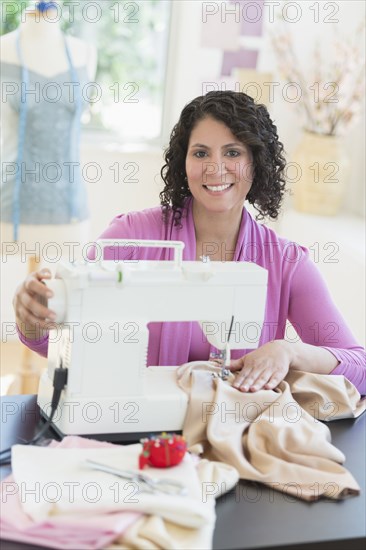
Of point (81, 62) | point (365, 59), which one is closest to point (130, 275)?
point (81, 62)

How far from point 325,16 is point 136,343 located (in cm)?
305

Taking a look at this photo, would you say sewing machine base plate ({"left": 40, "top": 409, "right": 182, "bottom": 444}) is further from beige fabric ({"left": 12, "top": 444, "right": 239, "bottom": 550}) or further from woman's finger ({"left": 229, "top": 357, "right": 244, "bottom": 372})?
woman's finger ({"left": 229, "top": 357, "right": 244, "bottom": 372})

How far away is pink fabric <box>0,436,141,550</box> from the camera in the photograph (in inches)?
46.3

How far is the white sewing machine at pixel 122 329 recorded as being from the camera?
1.52 metres

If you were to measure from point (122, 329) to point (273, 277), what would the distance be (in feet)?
2.27

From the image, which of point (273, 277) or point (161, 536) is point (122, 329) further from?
point (273, 277)

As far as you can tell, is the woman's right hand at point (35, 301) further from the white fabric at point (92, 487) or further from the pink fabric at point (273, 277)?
the pink fabric at point (273, 277)

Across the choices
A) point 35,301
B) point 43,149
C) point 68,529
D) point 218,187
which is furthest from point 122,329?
point 43,149

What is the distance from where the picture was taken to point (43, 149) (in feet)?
10.1

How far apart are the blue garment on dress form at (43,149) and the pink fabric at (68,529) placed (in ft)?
6.49

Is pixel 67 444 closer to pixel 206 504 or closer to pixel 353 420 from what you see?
pixel 206 504

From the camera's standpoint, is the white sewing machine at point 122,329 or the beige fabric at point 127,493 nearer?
the beige fabric at point 127,493

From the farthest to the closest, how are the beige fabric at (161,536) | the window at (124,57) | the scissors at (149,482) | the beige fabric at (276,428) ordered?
1. the window at (124,57)
2. the beige fabric at (276,428)
3. the scissors at (149,482)
4. the beige fabric at (161,536)

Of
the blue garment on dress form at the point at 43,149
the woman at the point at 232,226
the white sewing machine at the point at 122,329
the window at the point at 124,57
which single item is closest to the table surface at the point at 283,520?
the white sewing machine at the point at 122,329
